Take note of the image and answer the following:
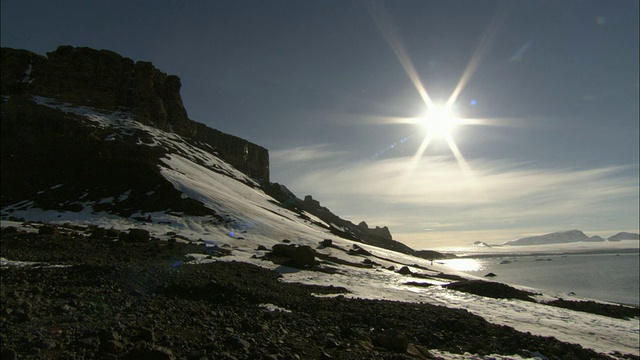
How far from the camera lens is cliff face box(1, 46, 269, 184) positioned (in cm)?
7156

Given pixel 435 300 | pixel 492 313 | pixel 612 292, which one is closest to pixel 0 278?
pixel 435 300

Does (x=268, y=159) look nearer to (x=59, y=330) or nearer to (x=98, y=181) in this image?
(x=98, y=181)

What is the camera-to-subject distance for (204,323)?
868 centimetres

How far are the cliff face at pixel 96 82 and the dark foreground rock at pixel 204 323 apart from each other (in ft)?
233

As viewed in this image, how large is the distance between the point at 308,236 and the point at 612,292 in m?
37.3

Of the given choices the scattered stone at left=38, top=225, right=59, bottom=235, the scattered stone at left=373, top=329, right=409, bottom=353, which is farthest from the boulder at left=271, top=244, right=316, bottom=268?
the scattered stone at left=373, top=329, right=409, bottom=353

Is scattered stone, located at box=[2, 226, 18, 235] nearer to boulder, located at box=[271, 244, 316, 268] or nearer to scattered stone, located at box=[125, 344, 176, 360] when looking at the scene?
boulder, located at box=[271, 244, 316, 268]

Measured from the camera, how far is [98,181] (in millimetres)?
39781

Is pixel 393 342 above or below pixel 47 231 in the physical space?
above

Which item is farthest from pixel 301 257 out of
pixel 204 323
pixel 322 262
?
pixel 204 323

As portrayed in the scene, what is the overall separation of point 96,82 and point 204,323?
85425mm

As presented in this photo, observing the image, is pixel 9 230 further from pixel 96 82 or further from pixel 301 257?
pixel 96 82

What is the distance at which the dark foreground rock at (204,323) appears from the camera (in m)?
6.91

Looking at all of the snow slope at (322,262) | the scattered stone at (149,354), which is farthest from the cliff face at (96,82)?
the scattered stone at (149,354)
